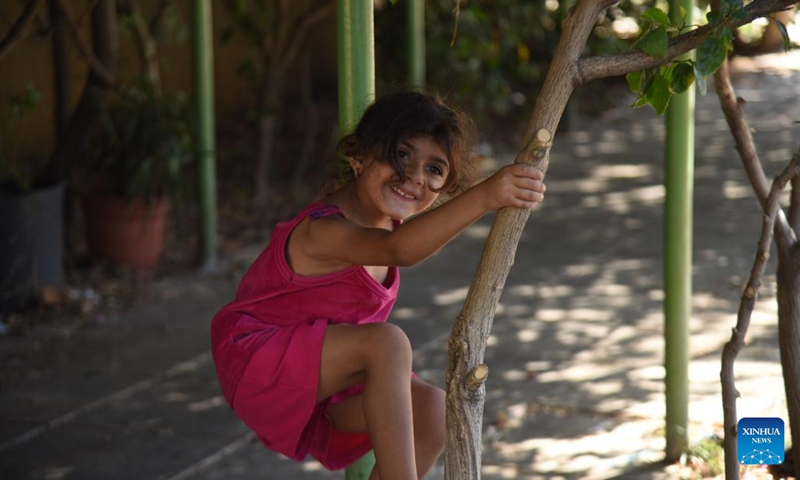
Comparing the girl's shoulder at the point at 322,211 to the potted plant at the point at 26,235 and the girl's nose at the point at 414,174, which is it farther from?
the potted plant at the point at 26,235

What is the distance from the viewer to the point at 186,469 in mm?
4121

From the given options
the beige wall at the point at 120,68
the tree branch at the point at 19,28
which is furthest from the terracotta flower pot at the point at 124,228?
the tree branch at the point at 19,28

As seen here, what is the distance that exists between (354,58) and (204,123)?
364 cm

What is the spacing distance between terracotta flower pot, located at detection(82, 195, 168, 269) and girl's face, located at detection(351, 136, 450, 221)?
4059mm

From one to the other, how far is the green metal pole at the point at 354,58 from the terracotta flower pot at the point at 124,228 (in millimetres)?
3736

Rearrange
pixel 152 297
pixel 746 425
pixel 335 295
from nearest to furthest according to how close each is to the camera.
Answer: pixel 746 425 → pixel 335 295 → pixel 152 297

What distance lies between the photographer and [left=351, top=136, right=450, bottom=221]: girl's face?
2898mm

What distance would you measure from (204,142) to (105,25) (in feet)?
2.96

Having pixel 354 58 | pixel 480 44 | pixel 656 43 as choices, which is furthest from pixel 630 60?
pixel 480 44

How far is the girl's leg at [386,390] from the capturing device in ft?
9.03

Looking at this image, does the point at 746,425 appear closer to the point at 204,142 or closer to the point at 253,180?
the point at 204,142

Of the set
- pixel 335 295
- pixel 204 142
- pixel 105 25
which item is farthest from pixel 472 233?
pixel 335 295

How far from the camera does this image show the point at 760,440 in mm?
2848

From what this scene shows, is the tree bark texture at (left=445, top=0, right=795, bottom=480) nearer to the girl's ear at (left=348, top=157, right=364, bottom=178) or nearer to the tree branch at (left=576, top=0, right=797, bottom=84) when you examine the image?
the tree branch at (left=576, top=0, right=797, bottom=84)
